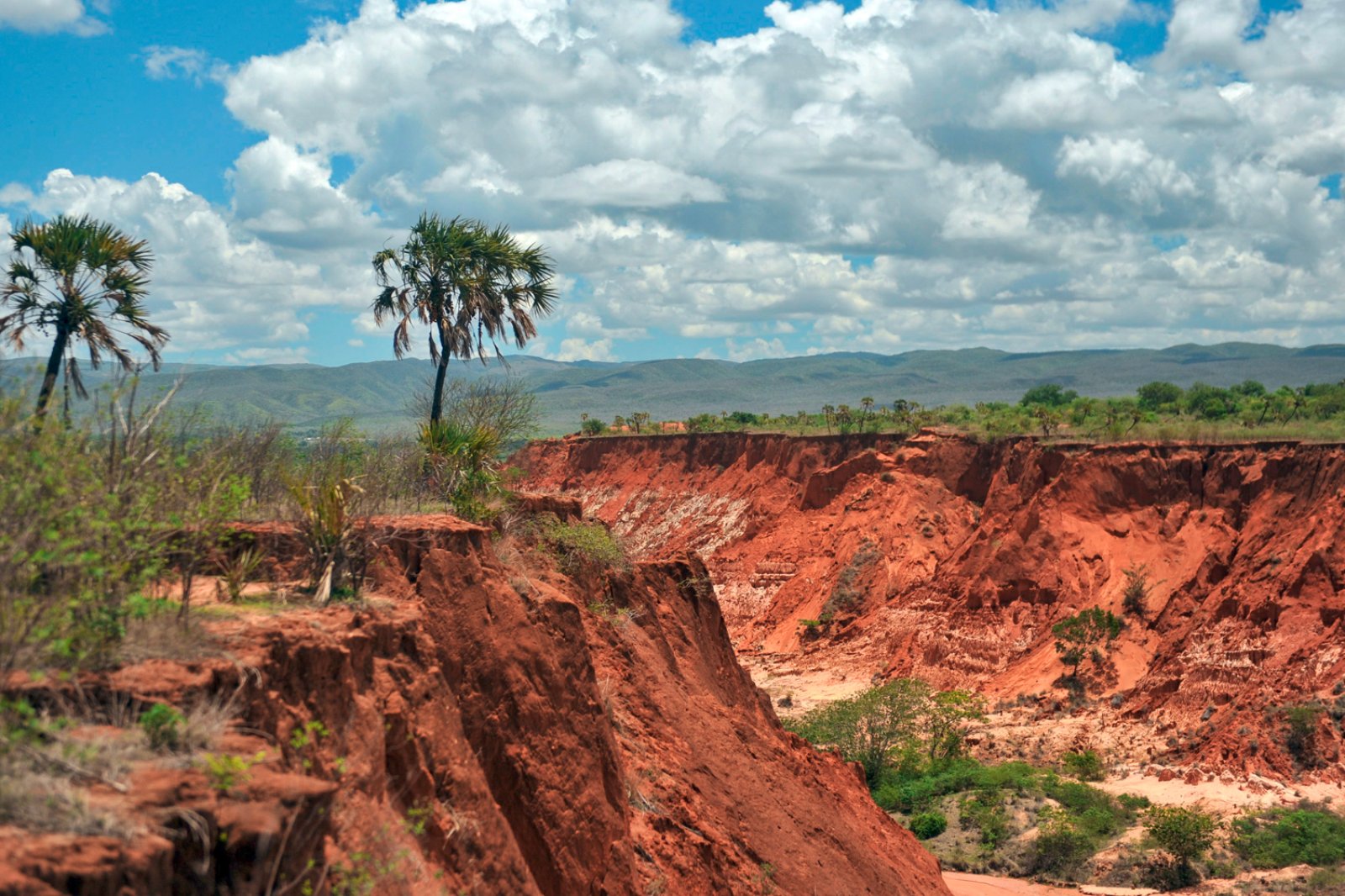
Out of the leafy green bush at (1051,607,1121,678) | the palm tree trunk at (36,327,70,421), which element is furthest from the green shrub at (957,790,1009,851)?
the palm tree trunk at (36,327,70,421)

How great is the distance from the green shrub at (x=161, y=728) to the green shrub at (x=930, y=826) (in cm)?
3032

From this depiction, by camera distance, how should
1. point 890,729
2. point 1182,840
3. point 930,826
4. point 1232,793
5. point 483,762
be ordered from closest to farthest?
point 483,762 → point 1182,840 → point 1232,793 → point 930,826 → point 890,729

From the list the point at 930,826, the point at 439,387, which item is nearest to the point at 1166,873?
the point at 930,826

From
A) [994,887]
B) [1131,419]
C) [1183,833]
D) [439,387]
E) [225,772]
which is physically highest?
[439,387]

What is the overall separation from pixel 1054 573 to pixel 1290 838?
19518 millimetres

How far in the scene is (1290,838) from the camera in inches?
1142

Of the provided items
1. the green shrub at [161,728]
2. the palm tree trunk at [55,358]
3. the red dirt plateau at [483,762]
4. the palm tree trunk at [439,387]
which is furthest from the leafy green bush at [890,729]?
the green shrub at [161,728]

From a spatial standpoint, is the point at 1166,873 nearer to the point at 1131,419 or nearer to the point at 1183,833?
the point at 1183,833

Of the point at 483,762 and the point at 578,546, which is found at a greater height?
the point at 578,546

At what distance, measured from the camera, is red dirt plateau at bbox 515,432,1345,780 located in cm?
3747

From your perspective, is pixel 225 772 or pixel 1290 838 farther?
pixel 1290 838

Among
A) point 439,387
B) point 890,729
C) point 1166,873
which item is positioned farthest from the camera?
point 890,729

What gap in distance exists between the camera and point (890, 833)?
848 inches

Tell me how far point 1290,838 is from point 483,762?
24800mm
